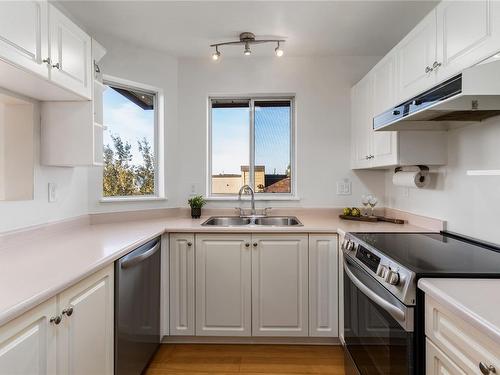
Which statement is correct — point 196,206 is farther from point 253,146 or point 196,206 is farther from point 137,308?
point 137,308

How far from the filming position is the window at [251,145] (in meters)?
3.02

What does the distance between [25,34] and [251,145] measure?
196 centimetres

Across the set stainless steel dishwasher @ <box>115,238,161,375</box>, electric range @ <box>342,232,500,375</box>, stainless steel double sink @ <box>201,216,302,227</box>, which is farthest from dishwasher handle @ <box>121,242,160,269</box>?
electric range @ <box>342,232,500,375</box>

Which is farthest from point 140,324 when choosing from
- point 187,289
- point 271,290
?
point 271,290

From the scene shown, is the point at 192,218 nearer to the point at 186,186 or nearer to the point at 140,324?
the point at 186,186

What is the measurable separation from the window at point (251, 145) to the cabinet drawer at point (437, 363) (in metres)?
2.04

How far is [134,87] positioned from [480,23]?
8.01 feet

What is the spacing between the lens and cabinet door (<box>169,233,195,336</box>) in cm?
226

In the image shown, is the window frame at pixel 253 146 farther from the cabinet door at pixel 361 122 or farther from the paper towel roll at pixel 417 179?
the paper towel roll at pixel 417 179

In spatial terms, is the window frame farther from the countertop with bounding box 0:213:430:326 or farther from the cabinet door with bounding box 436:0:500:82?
the cabinet door with bounding box 436:0:500:82

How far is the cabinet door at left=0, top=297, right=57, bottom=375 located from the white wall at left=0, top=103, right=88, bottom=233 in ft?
2.72

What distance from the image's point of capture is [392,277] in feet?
3.87

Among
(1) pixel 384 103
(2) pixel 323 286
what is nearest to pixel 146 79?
(1) pixel 384 103

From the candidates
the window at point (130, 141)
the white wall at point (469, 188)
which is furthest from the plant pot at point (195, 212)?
the white wall at point (469, 188)
